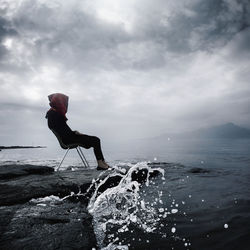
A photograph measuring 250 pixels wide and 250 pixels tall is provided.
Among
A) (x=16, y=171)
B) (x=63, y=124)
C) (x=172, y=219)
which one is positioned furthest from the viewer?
(x=16, y=171)

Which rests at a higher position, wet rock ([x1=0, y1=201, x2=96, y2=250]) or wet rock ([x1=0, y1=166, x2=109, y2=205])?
wet rock ([x1=0, y1=166, x2=109, y2=205])

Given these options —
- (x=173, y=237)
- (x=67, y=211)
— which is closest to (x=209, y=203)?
(x=173, y=237)

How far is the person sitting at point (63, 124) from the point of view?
7.53m

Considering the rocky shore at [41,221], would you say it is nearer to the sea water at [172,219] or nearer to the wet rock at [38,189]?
the wet rock at [38,189]

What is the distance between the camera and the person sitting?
7527 mm

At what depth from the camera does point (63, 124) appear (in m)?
7.63

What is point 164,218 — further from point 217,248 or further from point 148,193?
point 148,193

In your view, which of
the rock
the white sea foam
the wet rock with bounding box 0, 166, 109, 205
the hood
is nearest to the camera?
the white sea foam

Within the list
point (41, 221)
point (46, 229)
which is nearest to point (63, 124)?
point (41, 221)

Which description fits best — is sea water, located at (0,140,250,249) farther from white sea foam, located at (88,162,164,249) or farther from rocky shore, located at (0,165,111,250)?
rocky shore, located at (0,165,111,250)

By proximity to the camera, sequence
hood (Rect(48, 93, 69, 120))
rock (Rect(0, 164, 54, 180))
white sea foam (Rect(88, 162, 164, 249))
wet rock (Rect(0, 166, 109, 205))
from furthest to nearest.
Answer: rock (Rect(0, 164, 54, 180)), hood (Rect(48, 93, 69, 120)), wet rock (Rect(0, 166, 109, 205)), white sea foam (Rect(88, 162, 164, 249))

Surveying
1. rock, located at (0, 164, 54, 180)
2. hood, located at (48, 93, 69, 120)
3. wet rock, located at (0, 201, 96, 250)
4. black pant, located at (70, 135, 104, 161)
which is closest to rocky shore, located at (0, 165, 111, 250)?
wet rock, located at (0, 201, 96, 250)

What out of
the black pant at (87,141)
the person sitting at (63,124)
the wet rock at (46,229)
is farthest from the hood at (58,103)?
the wet rock at (46,229)

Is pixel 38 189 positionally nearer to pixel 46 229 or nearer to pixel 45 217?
pixel 45 217
